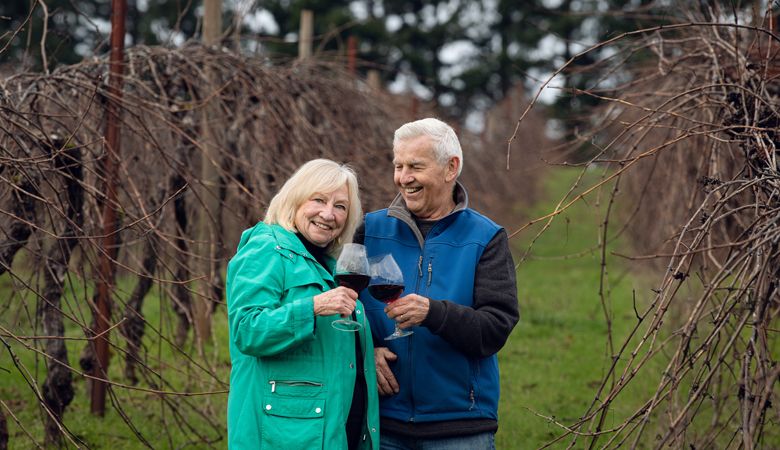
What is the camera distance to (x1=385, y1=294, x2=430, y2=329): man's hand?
2961mm

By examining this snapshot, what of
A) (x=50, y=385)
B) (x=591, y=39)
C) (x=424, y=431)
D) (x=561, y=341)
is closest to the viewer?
(x=424, y=431)

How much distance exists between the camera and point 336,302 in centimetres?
285

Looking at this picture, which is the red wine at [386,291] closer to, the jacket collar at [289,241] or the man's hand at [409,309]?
the man's hand at [409,309]

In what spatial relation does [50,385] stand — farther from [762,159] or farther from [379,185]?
[762,159]

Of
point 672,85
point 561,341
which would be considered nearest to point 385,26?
point 561,341

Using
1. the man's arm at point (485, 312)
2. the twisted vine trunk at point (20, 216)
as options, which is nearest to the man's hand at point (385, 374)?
the man's arm at point (485, 312)

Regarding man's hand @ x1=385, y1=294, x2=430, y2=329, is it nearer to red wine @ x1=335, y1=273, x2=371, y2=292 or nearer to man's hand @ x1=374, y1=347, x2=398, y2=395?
red wine @ x1=335, y1=273, x2=371, y2=292

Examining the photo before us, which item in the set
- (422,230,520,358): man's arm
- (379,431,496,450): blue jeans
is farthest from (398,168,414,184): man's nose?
(379,431,496,450): blue jeans

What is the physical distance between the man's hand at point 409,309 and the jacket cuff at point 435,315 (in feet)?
0.04

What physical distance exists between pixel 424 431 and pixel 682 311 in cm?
517

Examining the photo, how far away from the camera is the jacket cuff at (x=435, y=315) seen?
299 cm

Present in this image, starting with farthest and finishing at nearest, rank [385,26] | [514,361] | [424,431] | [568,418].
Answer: [385,26] → [514,361] → [568,418] → [424,431]

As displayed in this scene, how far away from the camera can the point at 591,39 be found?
1516 inches

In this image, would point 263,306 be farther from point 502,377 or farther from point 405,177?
point 502,377
